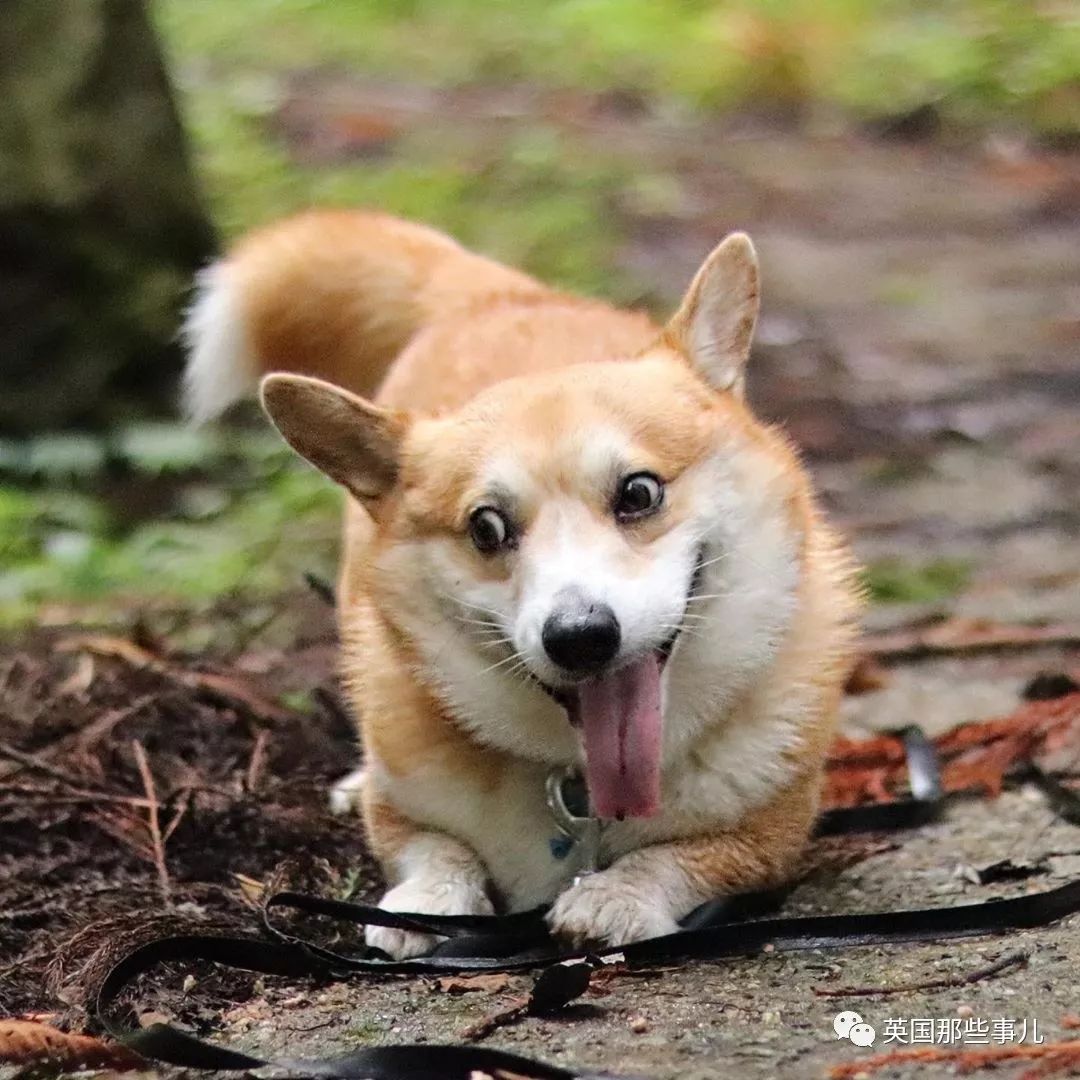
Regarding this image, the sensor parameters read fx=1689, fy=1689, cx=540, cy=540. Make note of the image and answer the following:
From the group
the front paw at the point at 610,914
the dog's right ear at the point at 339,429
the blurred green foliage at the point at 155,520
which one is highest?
the dog's right ear at the point at 339,429

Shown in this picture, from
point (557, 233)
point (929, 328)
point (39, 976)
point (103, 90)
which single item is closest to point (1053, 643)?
point (39, 976)

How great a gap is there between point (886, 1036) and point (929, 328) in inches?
215

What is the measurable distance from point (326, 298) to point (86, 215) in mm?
1969

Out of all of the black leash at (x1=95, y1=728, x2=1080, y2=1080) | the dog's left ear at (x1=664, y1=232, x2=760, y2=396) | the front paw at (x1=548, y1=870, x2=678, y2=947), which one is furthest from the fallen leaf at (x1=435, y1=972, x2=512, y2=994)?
the dog's left ear at (x1=664, y1=232, x2=760, y2=396)

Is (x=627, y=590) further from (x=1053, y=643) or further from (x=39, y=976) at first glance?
(x=1053, y=643)

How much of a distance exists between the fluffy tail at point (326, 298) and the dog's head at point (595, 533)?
1.24 m

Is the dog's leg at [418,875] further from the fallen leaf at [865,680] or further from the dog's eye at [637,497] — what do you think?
the fallen leaf at [865,680]

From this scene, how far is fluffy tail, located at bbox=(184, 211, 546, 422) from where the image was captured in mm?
4496

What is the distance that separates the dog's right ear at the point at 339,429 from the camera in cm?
316

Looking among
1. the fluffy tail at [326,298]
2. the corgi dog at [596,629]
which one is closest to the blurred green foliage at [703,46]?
the fluffy tail at [326,298]

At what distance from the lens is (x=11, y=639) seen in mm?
4617

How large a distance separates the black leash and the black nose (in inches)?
18.5

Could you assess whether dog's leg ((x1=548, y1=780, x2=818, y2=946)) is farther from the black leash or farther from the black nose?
the black nose

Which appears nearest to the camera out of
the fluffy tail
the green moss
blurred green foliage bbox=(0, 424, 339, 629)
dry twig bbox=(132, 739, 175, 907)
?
dry twig bbox=(132, 739, 175, 907)
